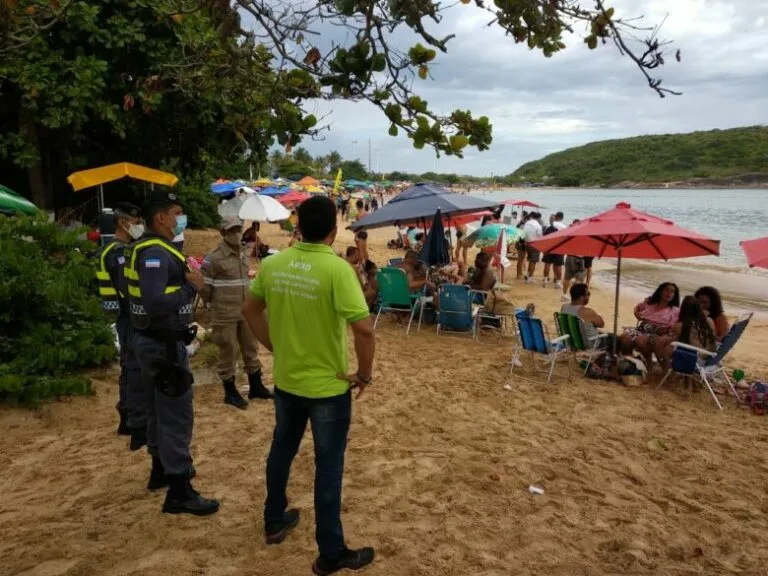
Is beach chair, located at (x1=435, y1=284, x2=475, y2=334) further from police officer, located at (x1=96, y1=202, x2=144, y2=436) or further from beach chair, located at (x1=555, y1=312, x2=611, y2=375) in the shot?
police officer, located at (x1=96, y1=202, x2=144, y2=436)

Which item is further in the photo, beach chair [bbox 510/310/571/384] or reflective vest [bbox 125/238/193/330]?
beach chair [bbox 510/310/571/384]

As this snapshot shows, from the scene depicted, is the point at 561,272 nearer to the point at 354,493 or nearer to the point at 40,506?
the point at 354,493

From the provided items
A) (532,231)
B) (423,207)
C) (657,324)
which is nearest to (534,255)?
(532,231)

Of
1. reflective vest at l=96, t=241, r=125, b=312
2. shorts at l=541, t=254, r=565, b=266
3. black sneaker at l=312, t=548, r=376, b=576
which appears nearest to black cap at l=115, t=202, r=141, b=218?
reflective vest at l=96, t=241, r=125, b=312

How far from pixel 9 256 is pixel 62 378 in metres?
1.38

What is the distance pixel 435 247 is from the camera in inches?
346

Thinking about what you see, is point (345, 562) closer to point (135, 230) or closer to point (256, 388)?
point (256, 388)

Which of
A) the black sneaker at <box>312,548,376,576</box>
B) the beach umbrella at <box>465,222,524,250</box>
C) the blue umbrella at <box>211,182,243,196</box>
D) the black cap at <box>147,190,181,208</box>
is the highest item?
the blue umbrella at <box>211,182,243,196</box>

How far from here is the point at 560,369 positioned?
6.69 m

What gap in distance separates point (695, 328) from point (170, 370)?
5.39 m

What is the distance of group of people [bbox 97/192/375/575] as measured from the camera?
245cm

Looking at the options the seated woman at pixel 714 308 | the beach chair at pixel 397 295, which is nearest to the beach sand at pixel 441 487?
the seated woman at pixel 714 308

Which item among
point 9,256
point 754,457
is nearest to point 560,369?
point 754,457

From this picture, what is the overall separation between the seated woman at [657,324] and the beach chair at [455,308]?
213 centimetres
